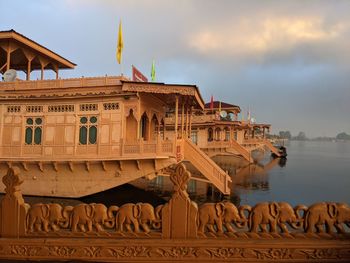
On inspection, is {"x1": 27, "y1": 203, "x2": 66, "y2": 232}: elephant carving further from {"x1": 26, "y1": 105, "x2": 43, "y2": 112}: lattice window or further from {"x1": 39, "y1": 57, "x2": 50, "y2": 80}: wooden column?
{"x1": 39, "y1": 57, "x2": 50, "y2": 80}: wooden column

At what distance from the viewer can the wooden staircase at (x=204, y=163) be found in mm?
14414

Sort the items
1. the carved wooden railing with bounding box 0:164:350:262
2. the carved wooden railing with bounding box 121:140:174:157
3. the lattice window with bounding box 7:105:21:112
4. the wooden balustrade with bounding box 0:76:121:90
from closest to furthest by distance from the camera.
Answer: the carved wooden railing with bounding box 0:164:350:262 → the carved wooden railing with bounding box 121:140:174:157 → the wooden balustrade with bounding box 0:76:121:90 → the lattice window with bounding box 7:105:21:112

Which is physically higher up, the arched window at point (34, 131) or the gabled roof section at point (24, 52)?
the gabled roof section at point (24, 52)

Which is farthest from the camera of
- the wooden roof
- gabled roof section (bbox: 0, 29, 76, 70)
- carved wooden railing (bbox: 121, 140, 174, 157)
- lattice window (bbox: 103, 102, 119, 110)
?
gabled roof section (bbox: 0, 29, 76, 70)

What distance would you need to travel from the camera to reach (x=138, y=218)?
4039mm

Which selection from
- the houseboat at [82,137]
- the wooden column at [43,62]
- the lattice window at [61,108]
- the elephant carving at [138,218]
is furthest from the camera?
the wooden column at [43,62]

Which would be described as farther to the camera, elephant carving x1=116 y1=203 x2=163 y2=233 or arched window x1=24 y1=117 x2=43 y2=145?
arched window x1=24 y1=117 x2=43 y2=145

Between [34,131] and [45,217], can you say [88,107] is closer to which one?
[34,131]

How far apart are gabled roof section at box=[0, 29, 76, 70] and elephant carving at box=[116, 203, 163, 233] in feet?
49.4

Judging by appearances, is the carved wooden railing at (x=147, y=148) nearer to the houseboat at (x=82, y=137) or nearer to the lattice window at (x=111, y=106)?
the houseboat at (x=82, y=137)

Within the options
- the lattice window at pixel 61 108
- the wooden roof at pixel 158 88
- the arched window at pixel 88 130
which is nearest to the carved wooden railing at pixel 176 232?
the wooden roof at pixel 158 88

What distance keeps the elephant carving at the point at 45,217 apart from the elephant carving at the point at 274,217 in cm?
289

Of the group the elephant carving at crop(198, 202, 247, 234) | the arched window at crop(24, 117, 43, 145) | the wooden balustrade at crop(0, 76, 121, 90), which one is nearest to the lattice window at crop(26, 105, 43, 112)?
the arched window at crop(24, 117, 43, 145)

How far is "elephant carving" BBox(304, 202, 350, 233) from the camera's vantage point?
386cm
